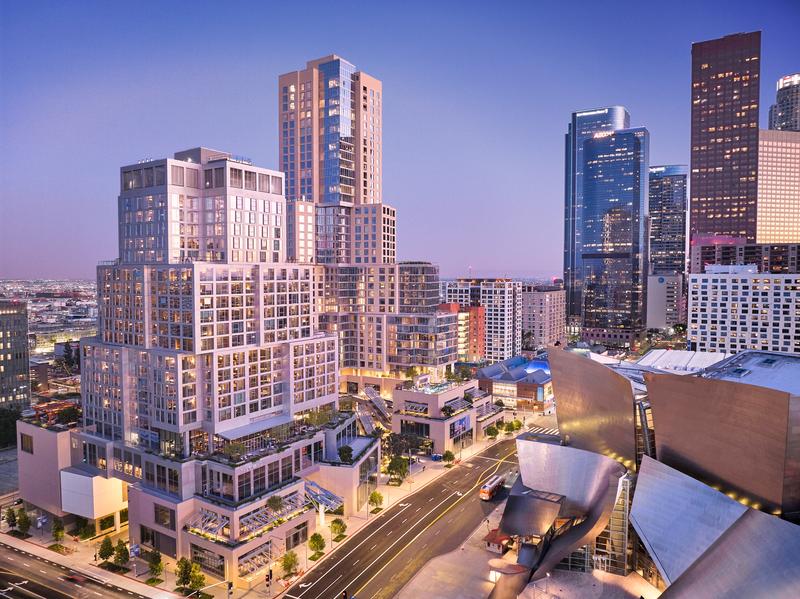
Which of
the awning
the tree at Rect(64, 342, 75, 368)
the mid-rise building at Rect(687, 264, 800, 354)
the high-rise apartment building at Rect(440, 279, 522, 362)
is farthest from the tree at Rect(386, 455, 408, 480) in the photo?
the tree at Rect(64, 342, 75, 368)

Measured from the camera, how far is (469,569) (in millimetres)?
52625

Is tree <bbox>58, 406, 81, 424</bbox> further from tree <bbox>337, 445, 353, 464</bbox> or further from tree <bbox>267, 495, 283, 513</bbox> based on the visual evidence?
tree <bbox>337, 445, 353, 464</bbox>

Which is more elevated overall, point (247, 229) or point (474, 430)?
point (247, 229)

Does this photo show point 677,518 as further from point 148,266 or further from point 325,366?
point 148,266

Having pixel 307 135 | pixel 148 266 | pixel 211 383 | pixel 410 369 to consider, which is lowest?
pixel 410 369

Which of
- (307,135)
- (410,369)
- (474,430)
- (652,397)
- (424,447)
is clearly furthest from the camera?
(307,135)

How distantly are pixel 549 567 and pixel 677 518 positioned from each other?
13408 millimetres

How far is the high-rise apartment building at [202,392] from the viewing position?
5703cm

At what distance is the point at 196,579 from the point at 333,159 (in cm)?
9828

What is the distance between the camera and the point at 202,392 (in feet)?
208

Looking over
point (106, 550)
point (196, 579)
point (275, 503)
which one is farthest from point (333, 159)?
point (196, 579)

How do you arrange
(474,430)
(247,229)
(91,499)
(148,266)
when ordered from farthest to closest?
1. (474,430)
2. (247,229)
3. (148,266)
4. (91,499)

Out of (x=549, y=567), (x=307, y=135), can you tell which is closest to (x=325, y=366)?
(x=549, y=567)

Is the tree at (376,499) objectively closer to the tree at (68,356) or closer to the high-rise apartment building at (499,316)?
the high-rise apartment building at (499,316)
